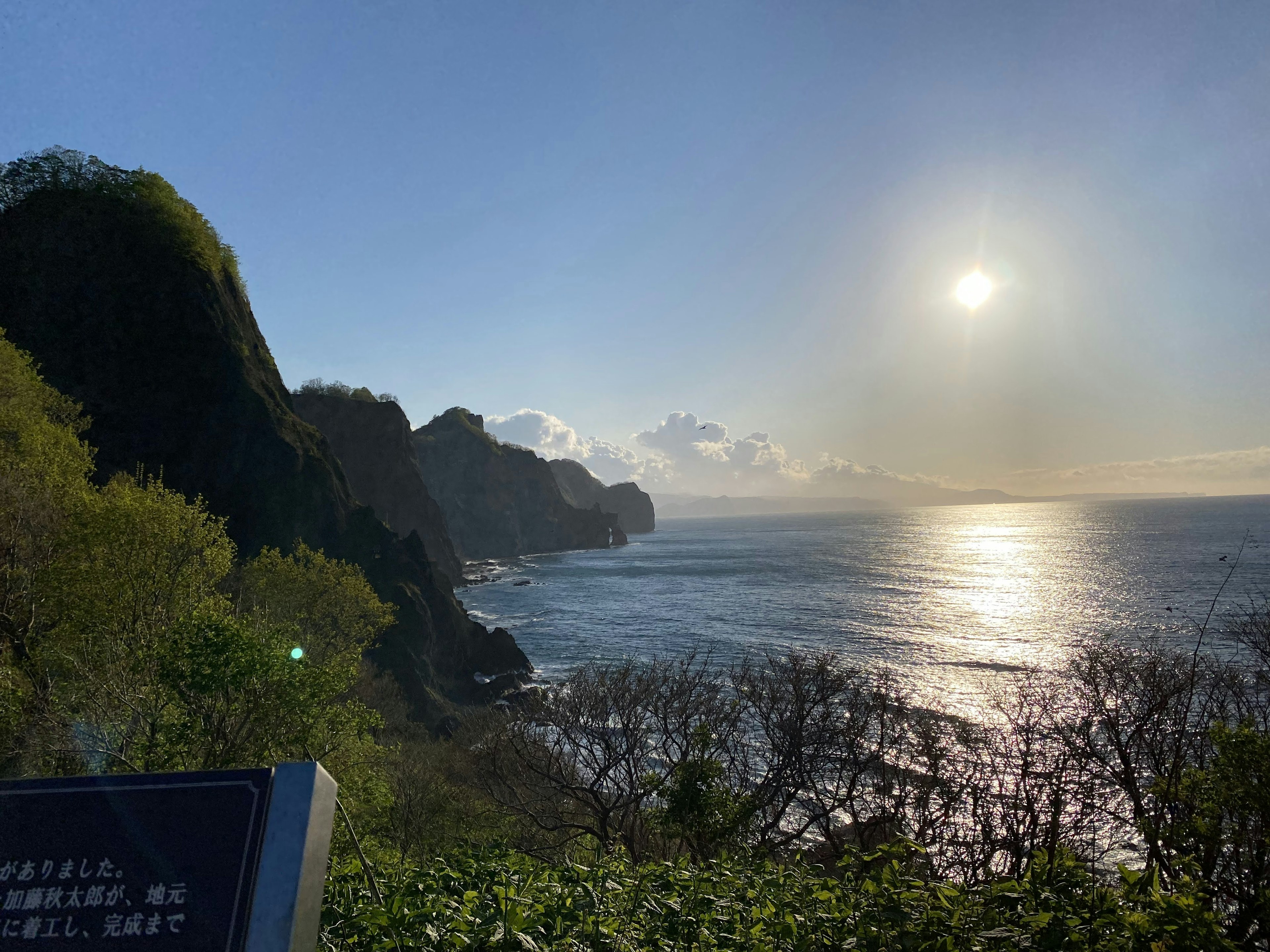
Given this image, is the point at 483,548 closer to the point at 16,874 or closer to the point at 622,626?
the point at 622,626

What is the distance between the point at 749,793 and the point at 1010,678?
32.8 m

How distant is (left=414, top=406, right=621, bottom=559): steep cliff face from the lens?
519 ft

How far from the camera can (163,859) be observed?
3.70 m

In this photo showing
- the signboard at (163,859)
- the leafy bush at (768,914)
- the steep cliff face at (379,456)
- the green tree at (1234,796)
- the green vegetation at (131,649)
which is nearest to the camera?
the signboard at (163,859)

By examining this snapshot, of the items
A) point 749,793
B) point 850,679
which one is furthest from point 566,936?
point 850,679

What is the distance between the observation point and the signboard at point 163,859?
11.5 feet

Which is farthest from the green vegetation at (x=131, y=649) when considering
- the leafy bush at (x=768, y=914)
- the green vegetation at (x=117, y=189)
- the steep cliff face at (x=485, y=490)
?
the steep cliff face at (x=485, y=490)

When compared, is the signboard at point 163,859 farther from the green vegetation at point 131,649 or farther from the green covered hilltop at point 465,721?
the green vegetation at point 131,649

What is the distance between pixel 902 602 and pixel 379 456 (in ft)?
265

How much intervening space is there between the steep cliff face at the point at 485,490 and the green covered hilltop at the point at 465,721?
10198 centimetres

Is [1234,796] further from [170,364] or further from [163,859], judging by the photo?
[170,364]

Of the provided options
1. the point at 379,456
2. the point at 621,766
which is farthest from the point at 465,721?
the point at 379,456

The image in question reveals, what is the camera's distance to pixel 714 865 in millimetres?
6391

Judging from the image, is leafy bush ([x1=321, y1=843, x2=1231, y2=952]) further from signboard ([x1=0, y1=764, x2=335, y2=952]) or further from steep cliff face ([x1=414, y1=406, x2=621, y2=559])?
steep cliff face ([x1=414, y1=406, x2=621, y2=559])
